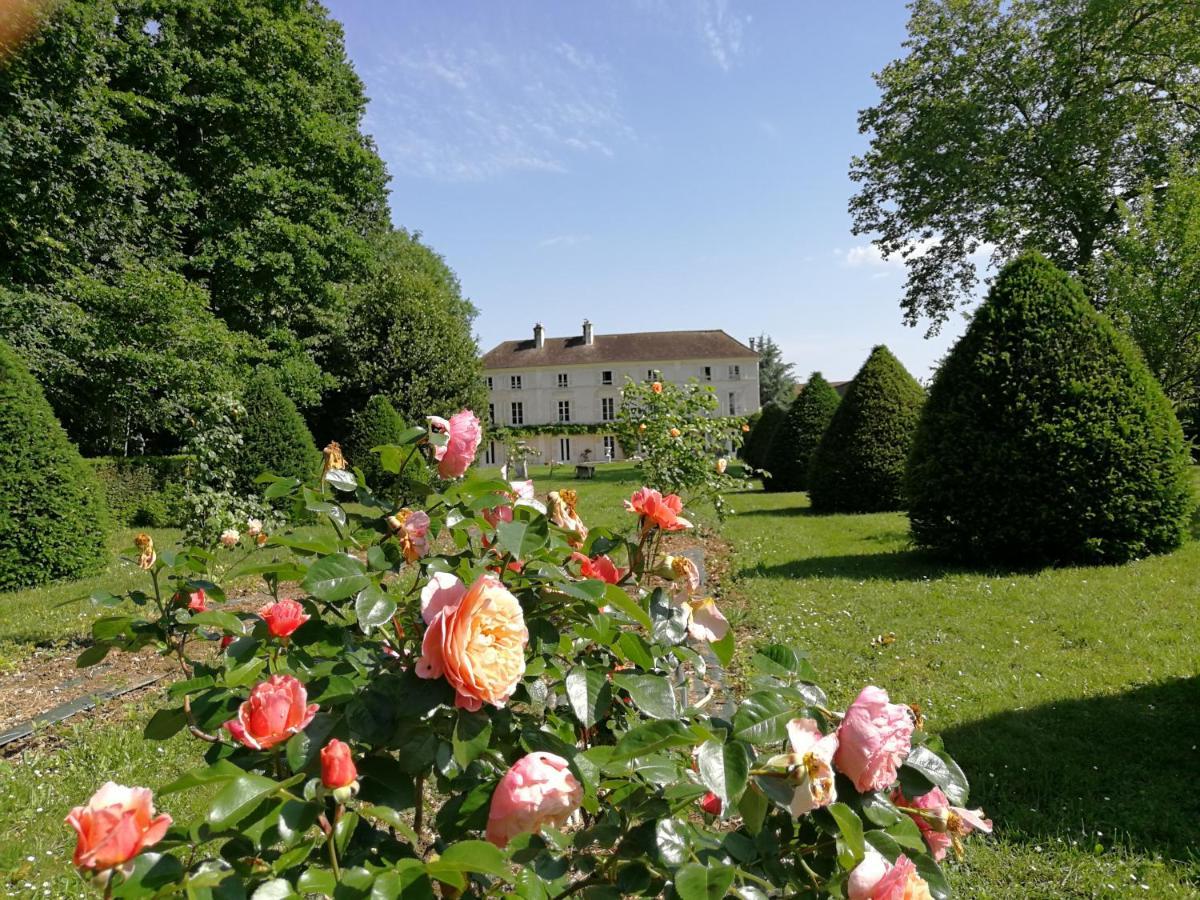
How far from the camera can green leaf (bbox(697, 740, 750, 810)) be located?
0.91 meters

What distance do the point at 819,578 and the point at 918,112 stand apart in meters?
18.8

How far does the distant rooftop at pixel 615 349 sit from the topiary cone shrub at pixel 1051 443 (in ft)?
135

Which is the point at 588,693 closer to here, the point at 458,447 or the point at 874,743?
the point at 874,743

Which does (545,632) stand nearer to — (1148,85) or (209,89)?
(209,89)

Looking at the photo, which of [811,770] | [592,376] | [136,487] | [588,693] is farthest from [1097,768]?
[592,376]

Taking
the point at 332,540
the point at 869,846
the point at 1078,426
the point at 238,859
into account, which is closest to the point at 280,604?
the point at 332,540

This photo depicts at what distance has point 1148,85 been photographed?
1838cm

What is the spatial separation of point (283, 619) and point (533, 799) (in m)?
0.62

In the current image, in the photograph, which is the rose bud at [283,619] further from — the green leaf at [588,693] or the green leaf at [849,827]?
the green leaf at [849,827]

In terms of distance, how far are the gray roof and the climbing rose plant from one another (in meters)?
47.5

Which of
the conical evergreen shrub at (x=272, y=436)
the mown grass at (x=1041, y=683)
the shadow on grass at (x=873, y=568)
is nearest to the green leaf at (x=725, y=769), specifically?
the mown grass at (x=1041, y=683)

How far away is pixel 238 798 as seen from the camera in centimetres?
81

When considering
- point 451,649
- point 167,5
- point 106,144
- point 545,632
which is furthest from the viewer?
point 167,5

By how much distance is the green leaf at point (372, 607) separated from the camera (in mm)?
1047
